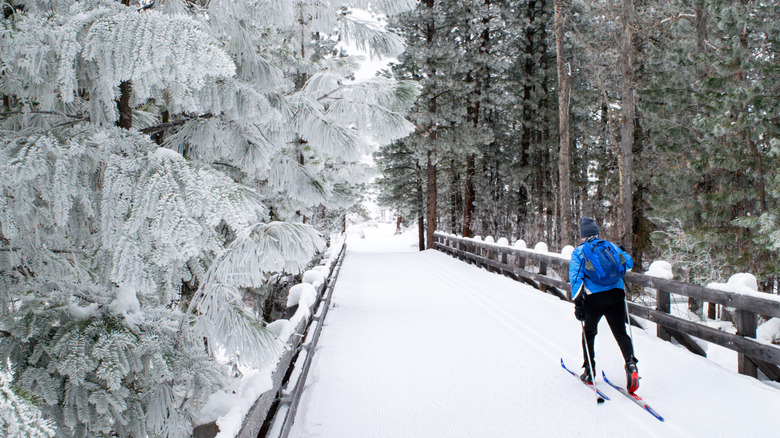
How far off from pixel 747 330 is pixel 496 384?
2965 mm

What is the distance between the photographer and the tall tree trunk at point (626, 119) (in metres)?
11.6

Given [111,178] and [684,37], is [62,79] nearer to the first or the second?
[111,178]

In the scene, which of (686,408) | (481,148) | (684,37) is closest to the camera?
(686,408)

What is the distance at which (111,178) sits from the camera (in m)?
1.65

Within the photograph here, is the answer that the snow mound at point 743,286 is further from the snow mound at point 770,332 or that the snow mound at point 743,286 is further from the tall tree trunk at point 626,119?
the tall tree trunk at point 626,119

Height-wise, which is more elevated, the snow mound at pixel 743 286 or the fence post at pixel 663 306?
the snow mound at pixel 743 286

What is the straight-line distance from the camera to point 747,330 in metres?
4.80

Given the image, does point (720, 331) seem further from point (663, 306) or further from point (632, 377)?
point (632, 377)

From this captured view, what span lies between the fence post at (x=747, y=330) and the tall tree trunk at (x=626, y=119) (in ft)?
24.9

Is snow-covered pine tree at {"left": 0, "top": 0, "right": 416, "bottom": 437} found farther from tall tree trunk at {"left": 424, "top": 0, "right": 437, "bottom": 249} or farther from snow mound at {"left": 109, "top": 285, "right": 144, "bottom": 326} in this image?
tall tree trunk at {"left": 424, "top": 0, "right": 437, "bottom": 249}

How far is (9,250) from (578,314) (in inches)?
194

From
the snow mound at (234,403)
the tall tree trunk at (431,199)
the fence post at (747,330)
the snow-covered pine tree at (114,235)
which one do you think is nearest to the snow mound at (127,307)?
the snow-covered pine tree at (114,235)

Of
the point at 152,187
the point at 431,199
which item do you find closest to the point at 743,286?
the point at 152,187

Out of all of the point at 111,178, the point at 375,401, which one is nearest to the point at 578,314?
the point at 375,401
